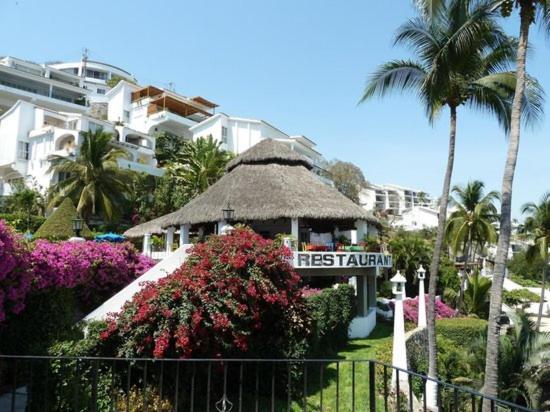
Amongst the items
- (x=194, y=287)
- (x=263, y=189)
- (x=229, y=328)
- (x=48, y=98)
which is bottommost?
(x=229, y=328)

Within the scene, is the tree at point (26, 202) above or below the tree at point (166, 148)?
below

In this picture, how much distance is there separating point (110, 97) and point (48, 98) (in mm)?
7330

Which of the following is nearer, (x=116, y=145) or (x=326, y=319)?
(x=326, y=319)

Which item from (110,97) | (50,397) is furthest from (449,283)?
(110,97)

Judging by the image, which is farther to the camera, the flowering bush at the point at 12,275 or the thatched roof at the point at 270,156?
the thatched roof at the point at 270,156

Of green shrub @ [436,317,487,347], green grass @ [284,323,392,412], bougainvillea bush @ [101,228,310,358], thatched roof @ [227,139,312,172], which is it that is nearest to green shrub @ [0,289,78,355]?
bougainvillea bush @ [101,228,310,358]

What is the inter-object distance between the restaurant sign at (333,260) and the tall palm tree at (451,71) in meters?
4.46

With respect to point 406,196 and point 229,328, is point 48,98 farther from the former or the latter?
point 406,196

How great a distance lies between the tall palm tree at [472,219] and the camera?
31594mm

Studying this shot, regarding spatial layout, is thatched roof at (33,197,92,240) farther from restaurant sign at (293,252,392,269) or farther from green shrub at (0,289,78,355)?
restaurant sign at (293,252,392,269)

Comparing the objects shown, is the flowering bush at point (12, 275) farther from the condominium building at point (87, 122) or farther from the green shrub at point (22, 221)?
the condominium building at point (87, 122)

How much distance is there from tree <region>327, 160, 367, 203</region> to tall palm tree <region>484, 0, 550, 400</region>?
3919 cm

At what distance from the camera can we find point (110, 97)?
57844 mm

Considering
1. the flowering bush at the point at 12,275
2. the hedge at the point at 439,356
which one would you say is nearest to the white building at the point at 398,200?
the hedge at the point at 439,356
